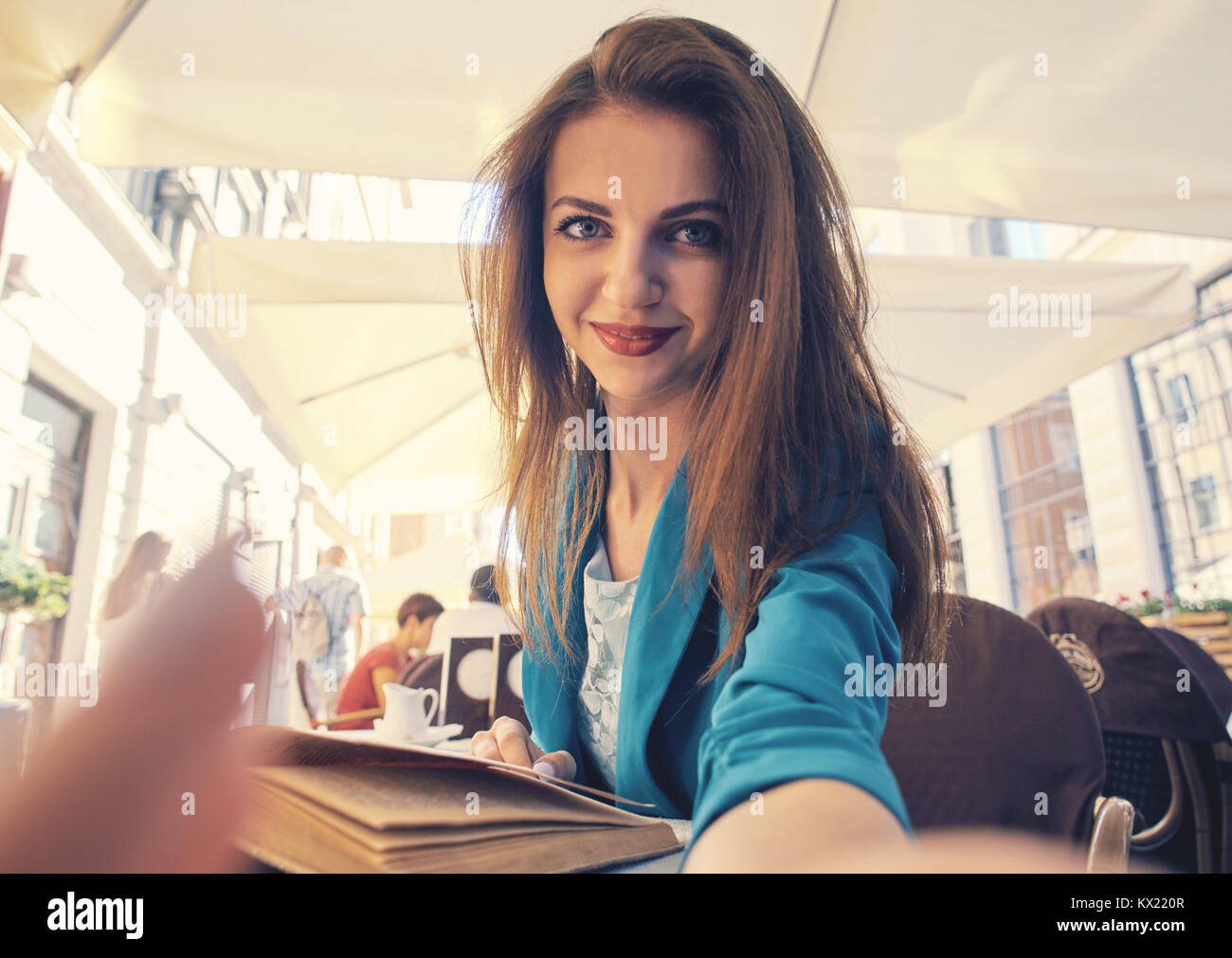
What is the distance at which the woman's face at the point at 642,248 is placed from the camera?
26.5 inches

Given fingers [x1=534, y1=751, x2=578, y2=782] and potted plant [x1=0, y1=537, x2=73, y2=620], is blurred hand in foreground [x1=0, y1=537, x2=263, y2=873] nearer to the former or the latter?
fingers [x1=534, y1=751, x2=578, y2=782]

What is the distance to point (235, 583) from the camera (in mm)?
271

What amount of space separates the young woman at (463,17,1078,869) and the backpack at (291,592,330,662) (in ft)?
9.30

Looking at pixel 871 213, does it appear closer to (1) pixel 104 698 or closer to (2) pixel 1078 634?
(2) pixel 1078 634

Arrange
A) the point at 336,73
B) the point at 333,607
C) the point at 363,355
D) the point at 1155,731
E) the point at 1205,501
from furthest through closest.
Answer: the point at 1205,501 < the point at 333,607 < the point at 363,355 < the point at 336,73 < the point at 1155,731

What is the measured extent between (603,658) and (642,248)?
0.40 metres

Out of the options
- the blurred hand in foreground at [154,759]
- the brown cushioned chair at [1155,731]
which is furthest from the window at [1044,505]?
the blurred hand in foreground at [154,759]

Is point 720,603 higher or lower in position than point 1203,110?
lower

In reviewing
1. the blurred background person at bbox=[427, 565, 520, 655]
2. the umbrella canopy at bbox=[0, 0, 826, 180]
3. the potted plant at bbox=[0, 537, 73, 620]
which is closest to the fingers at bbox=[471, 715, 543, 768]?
the blurred background person at bbox=[427, 565, 520, 655]

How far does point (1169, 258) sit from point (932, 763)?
26.3 feet

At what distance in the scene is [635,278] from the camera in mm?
662

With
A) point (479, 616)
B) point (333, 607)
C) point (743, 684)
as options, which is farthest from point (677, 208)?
point (333, 607)

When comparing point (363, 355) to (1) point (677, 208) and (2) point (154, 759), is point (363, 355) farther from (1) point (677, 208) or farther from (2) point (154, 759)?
(2) point (154, 759)

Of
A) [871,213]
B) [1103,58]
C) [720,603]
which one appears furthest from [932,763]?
[871,213]
